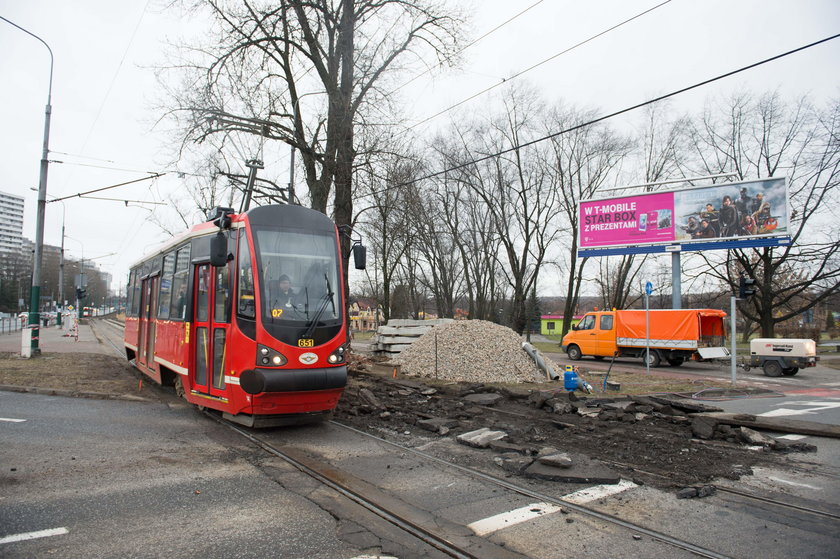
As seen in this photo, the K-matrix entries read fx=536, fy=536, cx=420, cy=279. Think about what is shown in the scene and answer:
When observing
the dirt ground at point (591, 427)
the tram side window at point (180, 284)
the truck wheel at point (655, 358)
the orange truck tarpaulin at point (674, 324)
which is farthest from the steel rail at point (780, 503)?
the truck wheel at point (655, 358)

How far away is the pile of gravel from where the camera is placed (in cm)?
1592

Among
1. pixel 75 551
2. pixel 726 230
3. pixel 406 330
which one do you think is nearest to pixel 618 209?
pixel 726 230

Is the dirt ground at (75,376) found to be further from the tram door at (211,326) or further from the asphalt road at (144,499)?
the tram door at (211,326)

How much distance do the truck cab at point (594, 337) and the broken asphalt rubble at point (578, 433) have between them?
14.7 meters

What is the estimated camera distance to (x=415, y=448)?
7555mm

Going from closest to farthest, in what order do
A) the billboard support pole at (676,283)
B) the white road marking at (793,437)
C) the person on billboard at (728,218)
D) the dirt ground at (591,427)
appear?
1. the dirt ground at (591,427)
2. the white road marking at (793,437)
3. the person on billboard at (728,218)
4. the billboard support pole at (676,283)

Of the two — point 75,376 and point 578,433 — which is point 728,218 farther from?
point 75,376

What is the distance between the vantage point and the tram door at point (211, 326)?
798 centimetres

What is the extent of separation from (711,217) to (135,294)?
24903 millimetres

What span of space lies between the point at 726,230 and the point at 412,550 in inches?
1042

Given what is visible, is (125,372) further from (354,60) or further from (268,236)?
(354,60)

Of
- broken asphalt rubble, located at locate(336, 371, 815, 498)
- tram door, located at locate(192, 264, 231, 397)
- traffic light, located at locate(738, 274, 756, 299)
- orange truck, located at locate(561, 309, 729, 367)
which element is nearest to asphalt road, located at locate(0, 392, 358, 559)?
tram door, located at locate(192, 264, 231, 397)

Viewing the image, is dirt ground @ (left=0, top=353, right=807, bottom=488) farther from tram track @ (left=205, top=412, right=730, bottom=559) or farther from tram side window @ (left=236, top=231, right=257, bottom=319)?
tram side window @ (left=236, top=231, right=257, bottom=319)

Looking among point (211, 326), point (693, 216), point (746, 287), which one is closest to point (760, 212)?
point (693, 216)
